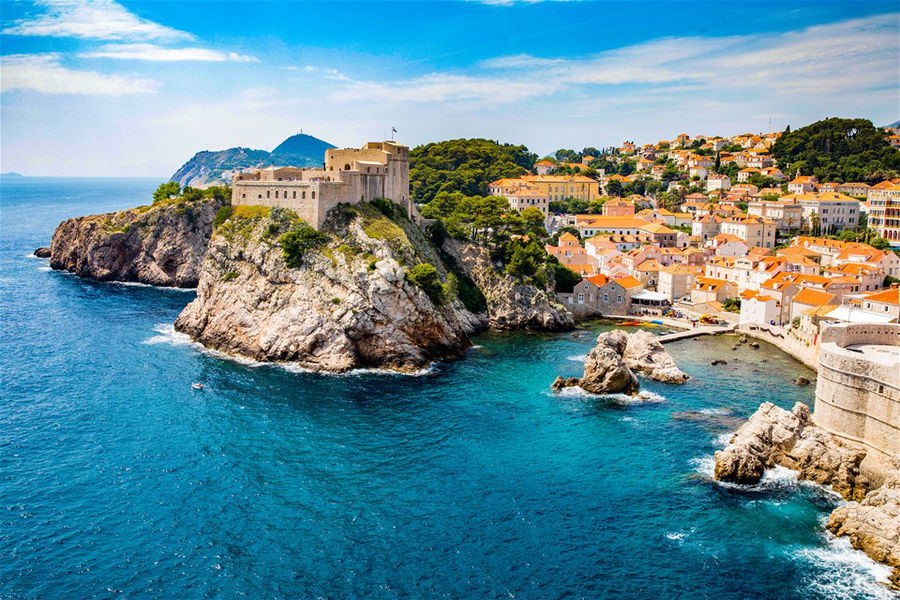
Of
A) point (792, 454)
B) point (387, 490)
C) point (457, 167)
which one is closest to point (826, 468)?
point (792, 454)

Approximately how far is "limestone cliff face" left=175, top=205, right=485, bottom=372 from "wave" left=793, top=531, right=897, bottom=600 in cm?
3248

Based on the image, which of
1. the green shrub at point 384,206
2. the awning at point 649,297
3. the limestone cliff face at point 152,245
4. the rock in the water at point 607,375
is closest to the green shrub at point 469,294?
the green shrub at point 384,206

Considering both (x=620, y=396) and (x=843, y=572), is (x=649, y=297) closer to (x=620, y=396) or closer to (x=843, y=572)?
(x=620, y=396)

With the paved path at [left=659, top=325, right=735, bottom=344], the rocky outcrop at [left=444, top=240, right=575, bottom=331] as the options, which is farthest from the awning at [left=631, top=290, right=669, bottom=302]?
the rocky outcrop at [left=444, top=240, right=575, bottom=331]

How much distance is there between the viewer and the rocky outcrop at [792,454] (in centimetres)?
3609

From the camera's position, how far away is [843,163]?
13088 centimetres

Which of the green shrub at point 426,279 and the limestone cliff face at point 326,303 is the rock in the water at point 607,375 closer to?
the limestone cliff face at point 326,303

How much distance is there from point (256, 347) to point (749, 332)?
48.4 metres

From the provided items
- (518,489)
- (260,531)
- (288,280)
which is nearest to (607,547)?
(518,489)

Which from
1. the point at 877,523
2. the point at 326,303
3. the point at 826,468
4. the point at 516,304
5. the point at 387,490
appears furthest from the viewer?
the point at 516,304

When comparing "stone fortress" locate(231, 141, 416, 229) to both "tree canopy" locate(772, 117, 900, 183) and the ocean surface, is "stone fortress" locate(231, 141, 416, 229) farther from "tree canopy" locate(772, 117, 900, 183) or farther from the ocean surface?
"tree canopy" locate(772, 117, 900, 183)

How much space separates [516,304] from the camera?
73.4 meters

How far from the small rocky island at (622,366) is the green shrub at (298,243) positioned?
997 inches

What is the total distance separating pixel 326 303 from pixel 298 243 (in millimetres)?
7866
